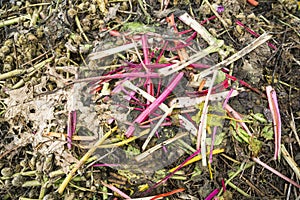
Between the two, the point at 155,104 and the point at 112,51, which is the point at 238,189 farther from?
the point at 112,51

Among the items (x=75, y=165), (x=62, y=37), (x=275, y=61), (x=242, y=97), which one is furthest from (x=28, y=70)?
(x=275, y=61)

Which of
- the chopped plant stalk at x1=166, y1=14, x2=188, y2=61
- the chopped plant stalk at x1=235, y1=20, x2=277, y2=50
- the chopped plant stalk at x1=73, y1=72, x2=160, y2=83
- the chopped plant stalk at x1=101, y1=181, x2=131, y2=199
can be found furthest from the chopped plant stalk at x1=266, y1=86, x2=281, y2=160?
the chopped plant stalk at x1=101, y1=181, x2=131, y2=199

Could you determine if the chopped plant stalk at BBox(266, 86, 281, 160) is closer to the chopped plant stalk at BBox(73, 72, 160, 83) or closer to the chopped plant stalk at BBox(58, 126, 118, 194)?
the chopped plant stalk at BBox(73, 72, 160, 83)

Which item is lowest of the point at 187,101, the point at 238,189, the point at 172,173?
the point at 238,189

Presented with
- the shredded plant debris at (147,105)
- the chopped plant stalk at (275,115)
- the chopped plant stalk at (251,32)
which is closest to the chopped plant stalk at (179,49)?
the shredded plant debris at (147,105)

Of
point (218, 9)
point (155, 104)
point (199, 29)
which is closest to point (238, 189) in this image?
point (155, 104)

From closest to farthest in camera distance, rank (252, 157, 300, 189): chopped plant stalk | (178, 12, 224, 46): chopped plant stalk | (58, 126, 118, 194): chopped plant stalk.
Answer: (58, 126, 118, 194): chopped plant stalk → (252, 157, 300, 189): chopped plant stalk → (178, 12, 224, 46): chopped plant stalk
